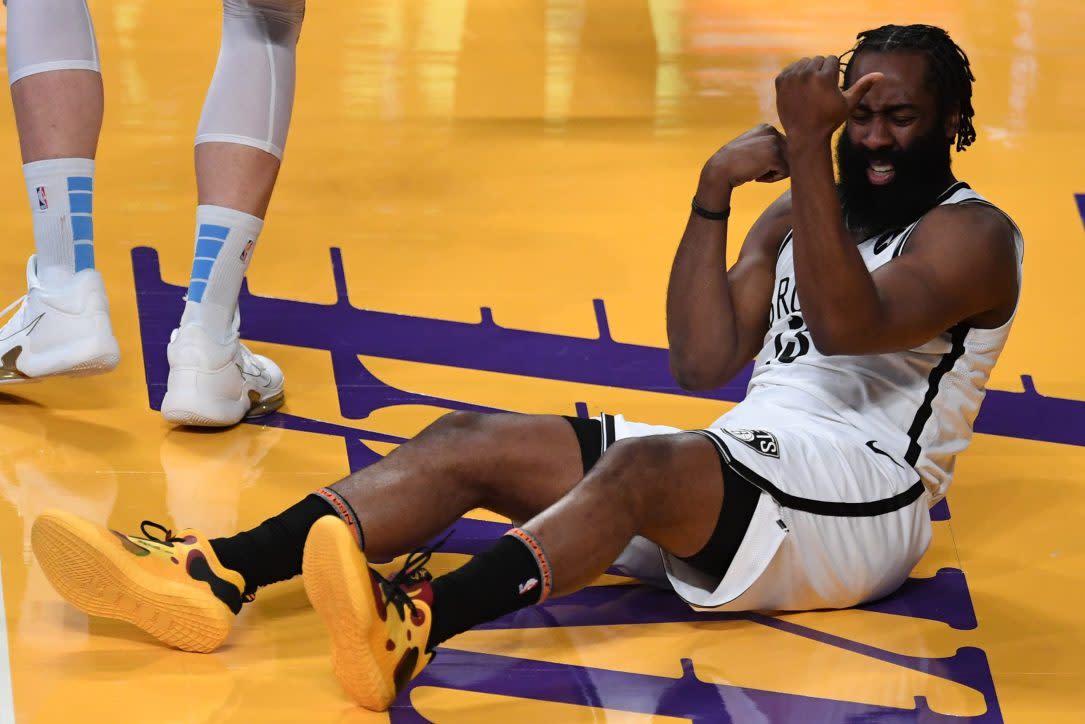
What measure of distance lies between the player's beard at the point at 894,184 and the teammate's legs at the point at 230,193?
48.0 inches

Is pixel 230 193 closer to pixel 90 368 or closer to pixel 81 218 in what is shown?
pixel 81 218

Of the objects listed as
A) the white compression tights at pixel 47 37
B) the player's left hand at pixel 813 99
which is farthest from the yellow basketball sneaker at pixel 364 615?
the white compression tights at pixel 47 37

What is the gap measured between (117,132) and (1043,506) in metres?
2.92

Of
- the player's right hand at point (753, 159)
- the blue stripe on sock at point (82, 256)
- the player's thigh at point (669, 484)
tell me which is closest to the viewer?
the player's thigh at point (669, 484)

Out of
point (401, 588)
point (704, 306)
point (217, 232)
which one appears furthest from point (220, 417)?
point (401, 588)

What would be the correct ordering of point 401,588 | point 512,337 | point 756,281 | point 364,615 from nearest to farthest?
point 364,615
point 401,588
point 756,281
point 512,337

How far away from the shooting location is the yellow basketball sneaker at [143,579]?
2617mm

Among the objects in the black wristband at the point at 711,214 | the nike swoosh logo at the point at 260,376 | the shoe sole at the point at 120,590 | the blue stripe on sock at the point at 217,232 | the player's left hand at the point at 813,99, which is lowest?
the nike swoosh logo at the point at 260,376

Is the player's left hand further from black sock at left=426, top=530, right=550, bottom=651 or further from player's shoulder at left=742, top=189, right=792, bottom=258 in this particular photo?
black sock at left=426, top=530, right=550, bottom=651

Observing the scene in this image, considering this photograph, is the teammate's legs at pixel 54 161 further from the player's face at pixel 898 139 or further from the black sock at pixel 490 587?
the player's face at pixel 898 139

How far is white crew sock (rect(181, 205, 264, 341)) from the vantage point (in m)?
3.54

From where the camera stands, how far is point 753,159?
307cm

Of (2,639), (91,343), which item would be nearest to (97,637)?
(2,639)

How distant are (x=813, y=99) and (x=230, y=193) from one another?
4.46 ft
